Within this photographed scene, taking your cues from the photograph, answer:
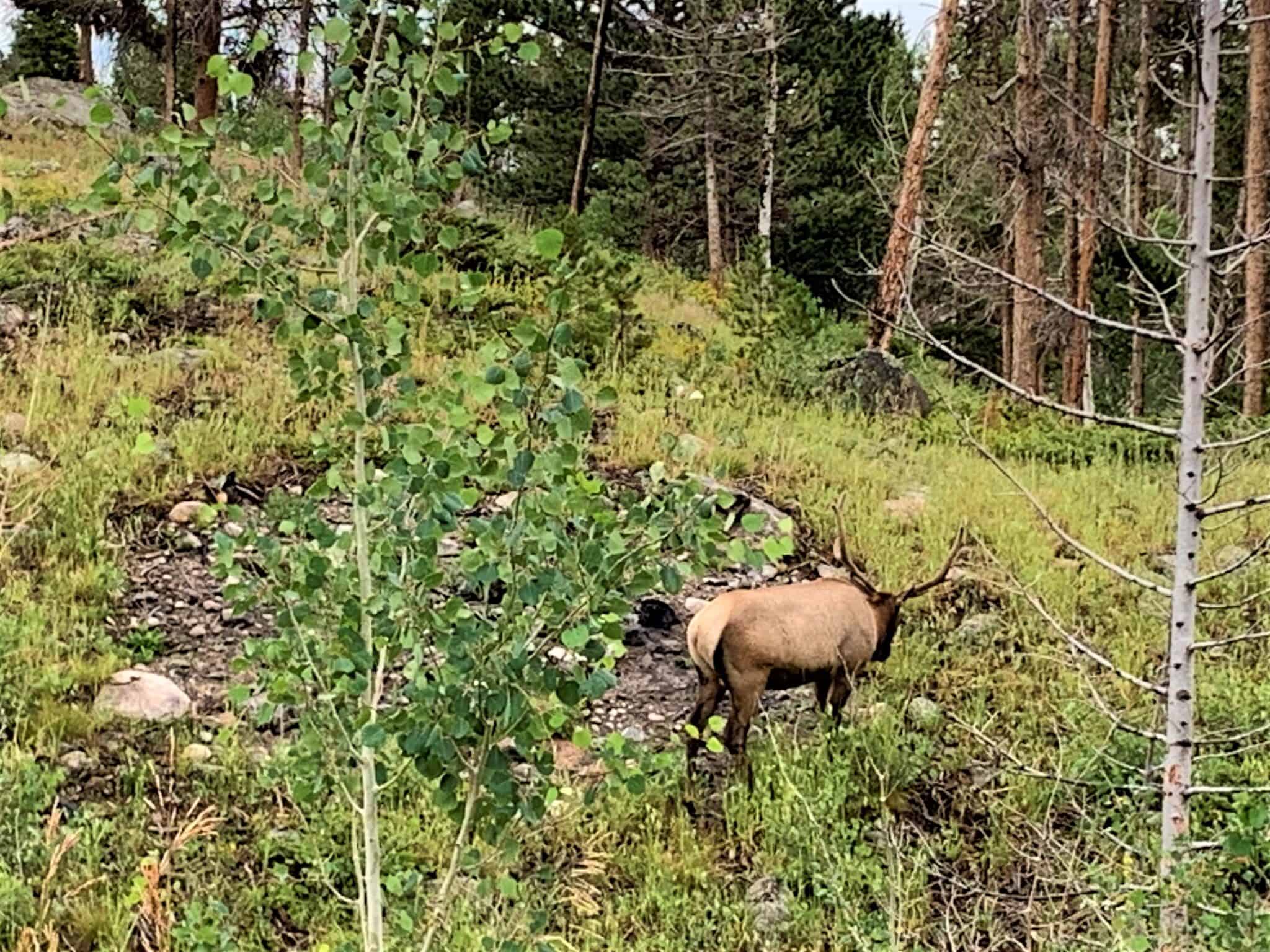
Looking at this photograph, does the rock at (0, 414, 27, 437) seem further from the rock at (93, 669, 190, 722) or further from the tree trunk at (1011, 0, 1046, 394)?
the tree trunk at (1011, 0, 1046, 394)

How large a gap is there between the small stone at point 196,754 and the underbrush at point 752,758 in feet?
0.24

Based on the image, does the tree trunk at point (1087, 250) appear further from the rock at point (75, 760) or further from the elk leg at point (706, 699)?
the rock at point (75, 760)

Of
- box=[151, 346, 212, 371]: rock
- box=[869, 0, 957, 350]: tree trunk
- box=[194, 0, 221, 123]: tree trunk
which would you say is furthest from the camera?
box=[194, 0, 221, 123]: tree trunk

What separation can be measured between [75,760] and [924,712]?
3.62 m

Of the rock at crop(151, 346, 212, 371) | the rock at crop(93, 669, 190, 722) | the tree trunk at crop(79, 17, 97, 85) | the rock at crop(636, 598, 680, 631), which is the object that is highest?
the tree trunk at crop(79, 17, 97, 85)

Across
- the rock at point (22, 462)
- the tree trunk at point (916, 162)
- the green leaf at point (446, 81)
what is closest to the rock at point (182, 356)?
the rock at point (22, 462)

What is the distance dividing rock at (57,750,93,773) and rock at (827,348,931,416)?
777 cm

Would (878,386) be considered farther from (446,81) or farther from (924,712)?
(446,81)

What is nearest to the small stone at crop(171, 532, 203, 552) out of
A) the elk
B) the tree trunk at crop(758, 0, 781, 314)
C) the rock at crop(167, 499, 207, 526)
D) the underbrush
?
the rock at crop(167, 499, 207, 526)

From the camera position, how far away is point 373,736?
2062 mm

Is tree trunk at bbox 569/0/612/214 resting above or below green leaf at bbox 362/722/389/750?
above

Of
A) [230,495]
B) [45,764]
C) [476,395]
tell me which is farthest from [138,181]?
[230,495]

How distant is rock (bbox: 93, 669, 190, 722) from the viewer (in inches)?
194

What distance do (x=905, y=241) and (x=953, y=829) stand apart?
875 cm
